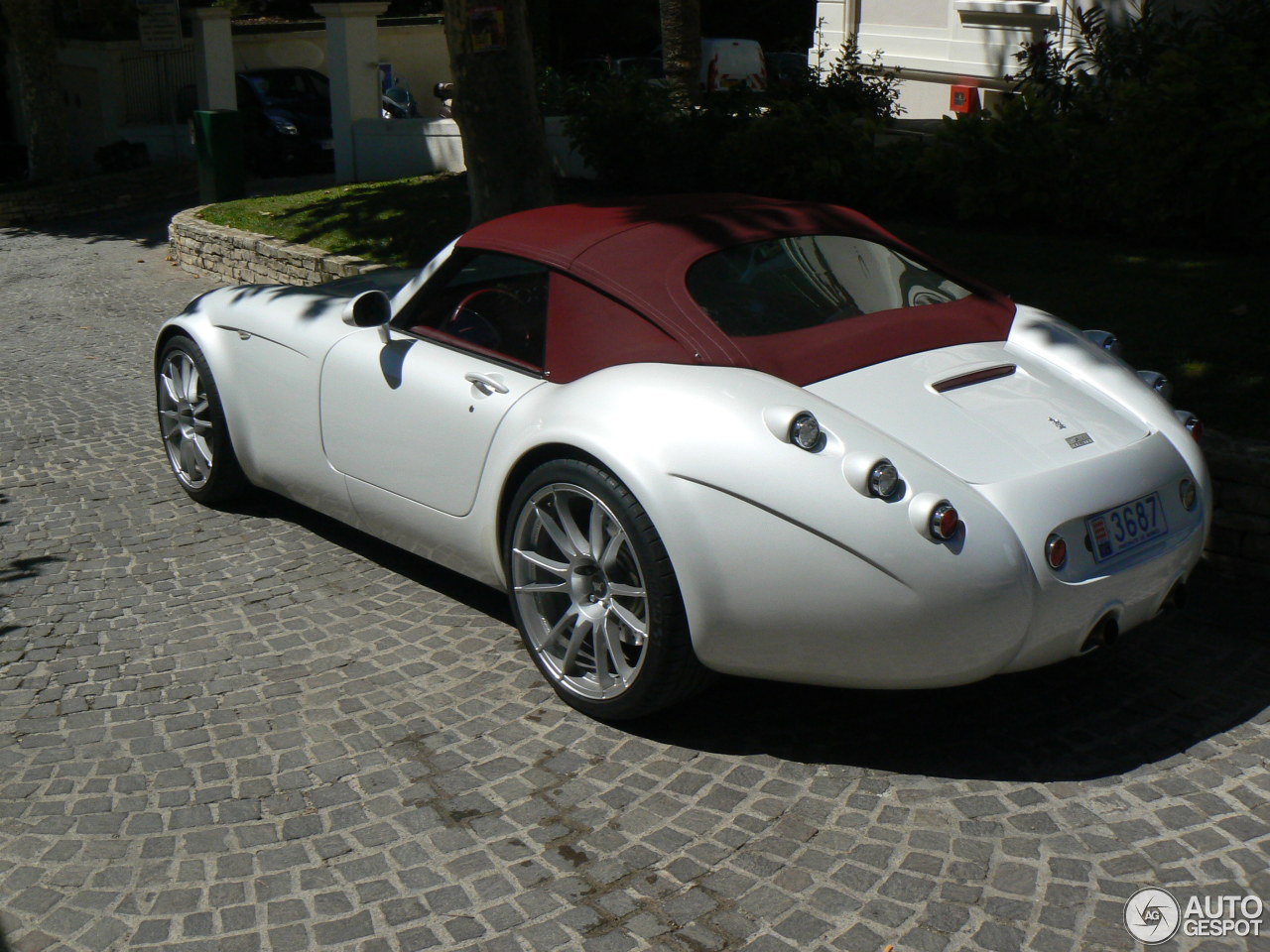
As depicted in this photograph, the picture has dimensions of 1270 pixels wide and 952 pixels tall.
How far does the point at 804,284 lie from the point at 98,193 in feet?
54.8

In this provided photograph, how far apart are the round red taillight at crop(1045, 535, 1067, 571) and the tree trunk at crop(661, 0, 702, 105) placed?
1227 centimetres

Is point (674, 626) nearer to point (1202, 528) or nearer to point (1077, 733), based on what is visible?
point (1077, 733)

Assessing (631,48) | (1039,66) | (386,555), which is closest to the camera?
(386,555)

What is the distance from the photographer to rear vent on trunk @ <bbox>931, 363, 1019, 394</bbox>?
4.26m

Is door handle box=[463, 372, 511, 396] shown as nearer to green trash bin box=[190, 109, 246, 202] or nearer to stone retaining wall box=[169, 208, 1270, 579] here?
stone retaining wall box=[169, 208, 1270, 579]

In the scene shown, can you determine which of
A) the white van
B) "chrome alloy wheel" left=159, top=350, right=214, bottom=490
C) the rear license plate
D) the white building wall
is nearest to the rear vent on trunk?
the rear license plate

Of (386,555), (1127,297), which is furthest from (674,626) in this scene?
(1127,297)

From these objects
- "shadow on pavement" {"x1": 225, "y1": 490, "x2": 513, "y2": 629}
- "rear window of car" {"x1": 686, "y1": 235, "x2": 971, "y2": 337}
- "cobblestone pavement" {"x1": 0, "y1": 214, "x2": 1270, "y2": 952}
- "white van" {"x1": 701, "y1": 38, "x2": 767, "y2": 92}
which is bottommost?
"cobblestone pavement" {"x1": 0, "y1": 214, "x2": 1270, "y2": 952}

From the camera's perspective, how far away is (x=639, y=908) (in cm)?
333

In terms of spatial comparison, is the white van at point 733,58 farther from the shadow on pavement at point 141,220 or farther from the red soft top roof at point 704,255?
the red soft top roof at point 704,255

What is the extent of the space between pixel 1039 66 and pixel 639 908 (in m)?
10.3

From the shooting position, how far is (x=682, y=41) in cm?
1541

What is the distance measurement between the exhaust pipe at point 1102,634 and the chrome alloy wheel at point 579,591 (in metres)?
1.26

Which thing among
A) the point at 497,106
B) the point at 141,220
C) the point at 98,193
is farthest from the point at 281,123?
the point at 497,106
